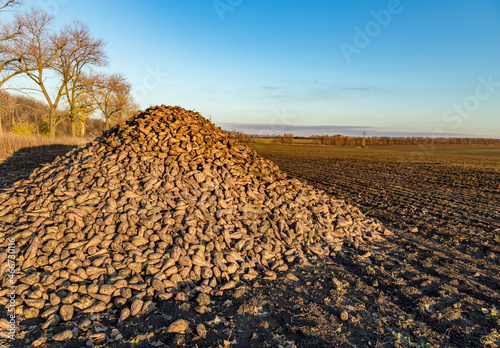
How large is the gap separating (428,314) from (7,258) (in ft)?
20.1

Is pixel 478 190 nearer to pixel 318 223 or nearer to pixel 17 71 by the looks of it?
pixel 318 223

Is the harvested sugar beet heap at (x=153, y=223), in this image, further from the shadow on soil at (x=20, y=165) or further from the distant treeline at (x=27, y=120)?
the distant treeline at (x=27, y=120)

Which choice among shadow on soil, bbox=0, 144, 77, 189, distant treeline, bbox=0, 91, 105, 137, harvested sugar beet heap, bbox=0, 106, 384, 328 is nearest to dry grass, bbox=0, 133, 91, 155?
shadow on soil, bbox=0, 144, 77, 189

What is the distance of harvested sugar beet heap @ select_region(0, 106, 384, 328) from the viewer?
3.99 meters

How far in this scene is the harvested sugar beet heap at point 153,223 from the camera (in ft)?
13.1

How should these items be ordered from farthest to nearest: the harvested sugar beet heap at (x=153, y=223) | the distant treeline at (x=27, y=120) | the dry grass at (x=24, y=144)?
the distant treeline at (x=27, y=120) → the dry grass at (x=24, y=144) → the harvested sugar beet heap at (x=153, y=223)

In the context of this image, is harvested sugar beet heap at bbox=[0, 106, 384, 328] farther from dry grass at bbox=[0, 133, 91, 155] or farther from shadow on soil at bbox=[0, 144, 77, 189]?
Result: dry grass at bbox=[0, 133, 91, 155]

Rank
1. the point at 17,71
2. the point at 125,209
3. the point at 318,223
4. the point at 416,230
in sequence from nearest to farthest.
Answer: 1. the point at 125,209
2. the point at 318,223
3. the point at 416,230
4. the point at 17,71

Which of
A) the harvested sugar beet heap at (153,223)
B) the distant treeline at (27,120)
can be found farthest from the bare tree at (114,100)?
the harvested sugar beet heap at (153,223)

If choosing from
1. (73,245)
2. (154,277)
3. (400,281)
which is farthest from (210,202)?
(400,281)

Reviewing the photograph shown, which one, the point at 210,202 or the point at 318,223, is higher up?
the point at 210,202

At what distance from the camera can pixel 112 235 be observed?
4703 mm

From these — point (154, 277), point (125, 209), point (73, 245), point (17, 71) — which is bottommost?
point (154, 277)

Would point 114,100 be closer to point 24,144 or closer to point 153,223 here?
point 24,144
